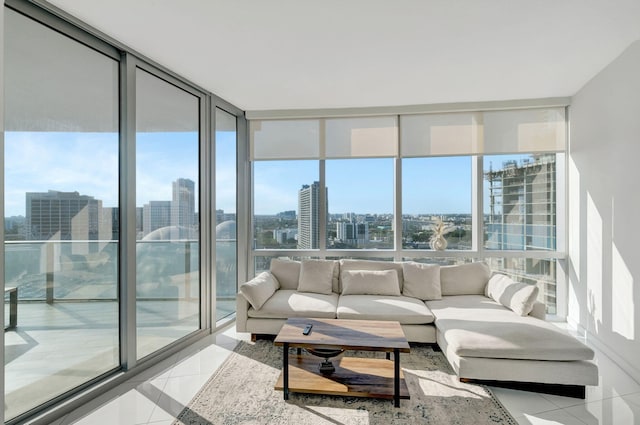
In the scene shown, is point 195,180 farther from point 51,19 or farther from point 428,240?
point 428,240

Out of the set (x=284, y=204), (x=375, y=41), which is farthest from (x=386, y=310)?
(x=375, y=41)

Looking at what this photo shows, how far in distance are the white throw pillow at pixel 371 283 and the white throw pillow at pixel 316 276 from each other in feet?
0.69

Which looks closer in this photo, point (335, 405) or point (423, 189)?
Answer: point (335, 405)

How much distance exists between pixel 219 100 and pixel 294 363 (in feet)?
10.4

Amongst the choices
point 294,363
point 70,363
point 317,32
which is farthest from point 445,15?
point 70,363

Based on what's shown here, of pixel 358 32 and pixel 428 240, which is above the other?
pixel 358 32

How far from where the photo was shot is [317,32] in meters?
2.57

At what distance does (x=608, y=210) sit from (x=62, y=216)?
4.90m

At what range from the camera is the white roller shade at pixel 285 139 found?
4586mm

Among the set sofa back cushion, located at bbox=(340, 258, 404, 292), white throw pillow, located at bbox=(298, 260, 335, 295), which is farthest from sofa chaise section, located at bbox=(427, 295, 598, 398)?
white throw pillow, located at bbox=(298, 260, 335, 295)

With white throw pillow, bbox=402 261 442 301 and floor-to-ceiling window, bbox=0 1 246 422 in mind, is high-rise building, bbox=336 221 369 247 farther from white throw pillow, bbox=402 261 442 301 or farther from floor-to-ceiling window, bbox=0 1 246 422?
floor-to-ceiling window, bbox=0 1 246 422

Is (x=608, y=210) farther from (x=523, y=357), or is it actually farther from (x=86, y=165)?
(x=86, y=165)

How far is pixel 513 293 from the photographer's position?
337 centimetres

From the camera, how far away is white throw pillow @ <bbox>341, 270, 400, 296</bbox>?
390cm
